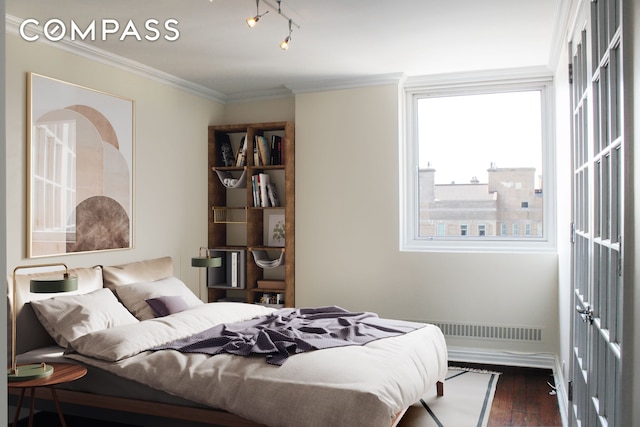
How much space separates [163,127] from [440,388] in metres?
3.24

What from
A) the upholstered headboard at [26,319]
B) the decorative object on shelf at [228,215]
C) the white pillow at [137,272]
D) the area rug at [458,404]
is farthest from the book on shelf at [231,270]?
the area rug at [458,404]

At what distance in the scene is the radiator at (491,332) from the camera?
4980mm

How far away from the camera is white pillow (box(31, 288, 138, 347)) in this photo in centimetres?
357

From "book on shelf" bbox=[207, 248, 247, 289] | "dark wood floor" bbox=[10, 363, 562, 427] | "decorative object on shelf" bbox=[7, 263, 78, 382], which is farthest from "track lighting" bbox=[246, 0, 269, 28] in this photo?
"book on shelf" bbox=[207, 248, 247, 289]

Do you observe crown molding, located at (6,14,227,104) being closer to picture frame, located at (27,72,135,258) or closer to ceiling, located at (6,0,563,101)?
ceiling, located at (6,0,563,101)

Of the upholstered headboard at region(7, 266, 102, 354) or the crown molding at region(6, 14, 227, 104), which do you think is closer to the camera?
the upholstered headboard at region(7, 266, 102, 354)

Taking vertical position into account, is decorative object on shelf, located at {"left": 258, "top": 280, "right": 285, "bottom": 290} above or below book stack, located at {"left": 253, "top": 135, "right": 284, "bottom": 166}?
below

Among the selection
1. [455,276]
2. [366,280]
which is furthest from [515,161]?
[366,280]

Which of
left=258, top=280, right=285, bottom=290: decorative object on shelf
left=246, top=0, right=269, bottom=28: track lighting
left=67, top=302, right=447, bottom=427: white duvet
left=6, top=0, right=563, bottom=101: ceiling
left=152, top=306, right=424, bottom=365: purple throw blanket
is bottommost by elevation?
left=67, top=302, right=447, bottom=427: white duvet

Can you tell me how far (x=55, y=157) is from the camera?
4.01 metres

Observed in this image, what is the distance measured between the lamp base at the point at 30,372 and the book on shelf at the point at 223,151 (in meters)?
3.14

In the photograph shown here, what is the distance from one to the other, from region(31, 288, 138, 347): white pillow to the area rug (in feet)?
6.63

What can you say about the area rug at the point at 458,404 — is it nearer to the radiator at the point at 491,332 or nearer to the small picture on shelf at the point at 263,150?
the radiator at the point at 491,332

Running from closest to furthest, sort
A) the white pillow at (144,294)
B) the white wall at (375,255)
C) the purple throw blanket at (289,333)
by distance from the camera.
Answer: the purple throw blanket at (289,333) → the white pillow at (144,294) → the white wall at (375,255)
